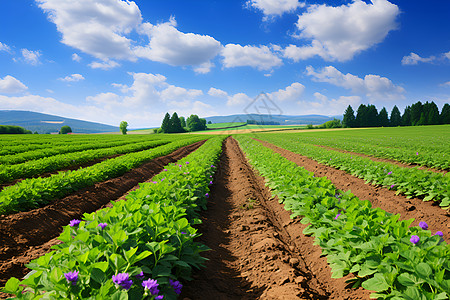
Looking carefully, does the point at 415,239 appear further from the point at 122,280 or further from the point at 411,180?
the point at 411,180

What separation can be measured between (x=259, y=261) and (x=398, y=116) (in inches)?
4628

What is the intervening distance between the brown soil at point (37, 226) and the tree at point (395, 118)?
113 meters

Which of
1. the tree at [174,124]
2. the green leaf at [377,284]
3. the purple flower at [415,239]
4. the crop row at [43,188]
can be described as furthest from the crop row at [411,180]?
the tree at [174,124]

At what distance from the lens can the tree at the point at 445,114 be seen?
7601cm

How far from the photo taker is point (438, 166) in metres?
10.7

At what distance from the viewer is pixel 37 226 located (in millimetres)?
5480

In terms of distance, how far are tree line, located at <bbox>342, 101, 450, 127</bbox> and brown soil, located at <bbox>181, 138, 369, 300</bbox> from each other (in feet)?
323

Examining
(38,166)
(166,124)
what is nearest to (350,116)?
(166,124)

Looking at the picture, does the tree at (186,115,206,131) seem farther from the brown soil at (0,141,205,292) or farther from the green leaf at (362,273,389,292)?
the green leaf at (362,273,389,292)

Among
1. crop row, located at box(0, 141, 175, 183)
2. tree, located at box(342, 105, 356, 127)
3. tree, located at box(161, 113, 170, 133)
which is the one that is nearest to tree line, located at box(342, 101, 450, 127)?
tree, located at box(342, 105, 356, 127)

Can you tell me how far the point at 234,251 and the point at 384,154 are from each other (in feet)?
51.4

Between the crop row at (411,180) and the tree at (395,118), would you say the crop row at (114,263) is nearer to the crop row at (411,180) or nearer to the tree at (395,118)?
the crop row at (411,180)

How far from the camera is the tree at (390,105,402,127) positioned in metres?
92.4

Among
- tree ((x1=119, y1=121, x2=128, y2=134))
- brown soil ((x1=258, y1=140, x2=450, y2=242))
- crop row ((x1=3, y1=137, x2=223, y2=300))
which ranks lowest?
brown soil ((x1=258, y1=140, x2=450, y2=242))
